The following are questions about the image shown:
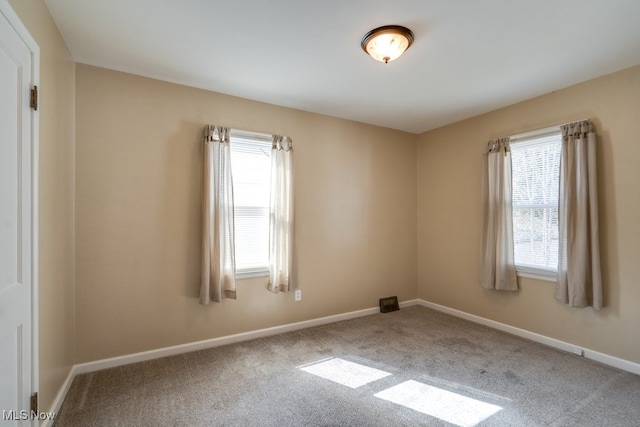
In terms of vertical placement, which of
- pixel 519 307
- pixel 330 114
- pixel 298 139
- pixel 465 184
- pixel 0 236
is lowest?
pixel 519 307

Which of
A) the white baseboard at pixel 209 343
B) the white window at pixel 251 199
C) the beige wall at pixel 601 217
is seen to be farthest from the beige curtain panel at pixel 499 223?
the white window at pixel 251 199

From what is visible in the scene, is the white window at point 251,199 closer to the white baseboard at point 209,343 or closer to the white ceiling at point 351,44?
the white ceiling at point 351,44

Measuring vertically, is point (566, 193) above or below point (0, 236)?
above

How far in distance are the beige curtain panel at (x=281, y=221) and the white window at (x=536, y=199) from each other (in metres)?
2.59

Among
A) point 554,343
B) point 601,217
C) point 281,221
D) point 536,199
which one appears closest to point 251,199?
point 281,221

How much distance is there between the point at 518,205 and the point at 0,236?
13.9ft

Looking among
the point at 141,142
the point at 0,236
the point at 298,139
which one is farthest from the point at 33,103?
the point at 298,139

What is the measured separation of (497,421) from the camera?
1.95 m

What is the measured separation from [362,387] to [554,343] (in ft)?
7.29

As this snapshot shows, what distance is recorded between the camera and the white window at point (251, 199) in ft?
10.5

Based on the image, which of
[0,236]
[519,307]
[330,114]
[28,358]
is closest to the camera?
[0,236]

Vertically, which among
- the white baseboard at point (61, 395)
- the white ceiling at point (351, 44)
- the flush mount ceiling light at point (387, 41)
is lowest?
the white baseboard at point (61, 395)

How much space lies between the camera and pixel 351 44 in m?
2.26

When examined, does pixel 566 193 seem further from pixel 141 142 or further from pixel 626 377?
pixel 141 142
